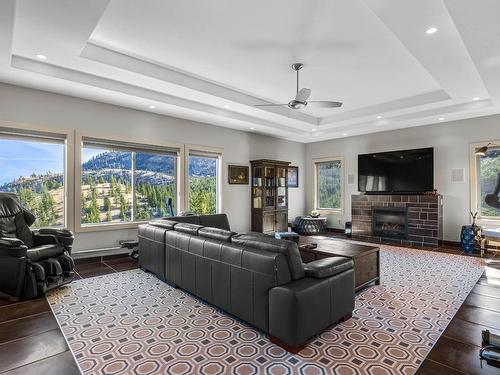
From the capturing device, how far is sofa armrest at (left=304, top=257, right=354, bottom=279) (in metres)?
2.45

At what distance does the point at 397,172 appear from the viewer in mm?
6992

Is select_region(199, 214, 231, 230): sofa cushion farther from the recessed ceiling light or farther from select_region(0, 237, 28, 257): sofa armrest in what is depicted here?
the recessed ceiling light

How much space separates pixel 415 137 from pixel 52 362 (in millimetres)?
7696

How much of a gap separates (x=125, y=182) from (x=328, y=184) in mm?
5797

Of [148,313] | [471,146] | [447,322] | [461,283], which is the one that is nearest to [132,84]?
[148,313]

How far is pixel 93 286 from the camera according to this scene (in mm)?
3770

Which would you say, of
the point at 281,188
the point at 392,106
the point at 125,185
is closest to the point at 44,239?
the point at 125,185

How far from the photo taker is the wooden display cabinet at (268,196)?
7309 mm

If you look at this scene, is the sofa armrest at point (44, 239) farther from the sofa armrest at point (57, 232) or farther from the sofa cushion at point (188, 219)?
the sofa cushion at point (188, 219)

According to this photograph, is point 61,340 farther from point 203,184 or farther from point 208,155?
point 208,155

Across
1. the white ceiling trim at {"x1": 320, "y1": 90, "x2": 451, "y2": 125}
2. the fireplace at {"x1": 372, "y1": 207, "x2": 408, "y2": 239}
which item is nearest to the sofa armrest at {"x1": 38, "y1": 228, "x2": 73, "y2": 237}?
the white ceiling trim at {"x1": 320, "y1": 90, "x2": 451, "y2": 125}

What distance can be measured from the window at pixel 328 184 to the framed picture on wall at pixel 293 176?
0.61 meters

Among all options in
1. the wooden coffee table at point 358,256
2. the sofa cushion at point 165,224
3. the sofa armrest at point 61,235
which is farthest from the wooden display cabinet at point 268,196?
the sofa armrest at point 61,235

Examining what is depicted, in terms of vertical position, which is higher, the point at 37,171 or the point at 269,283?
the point at 37,171
